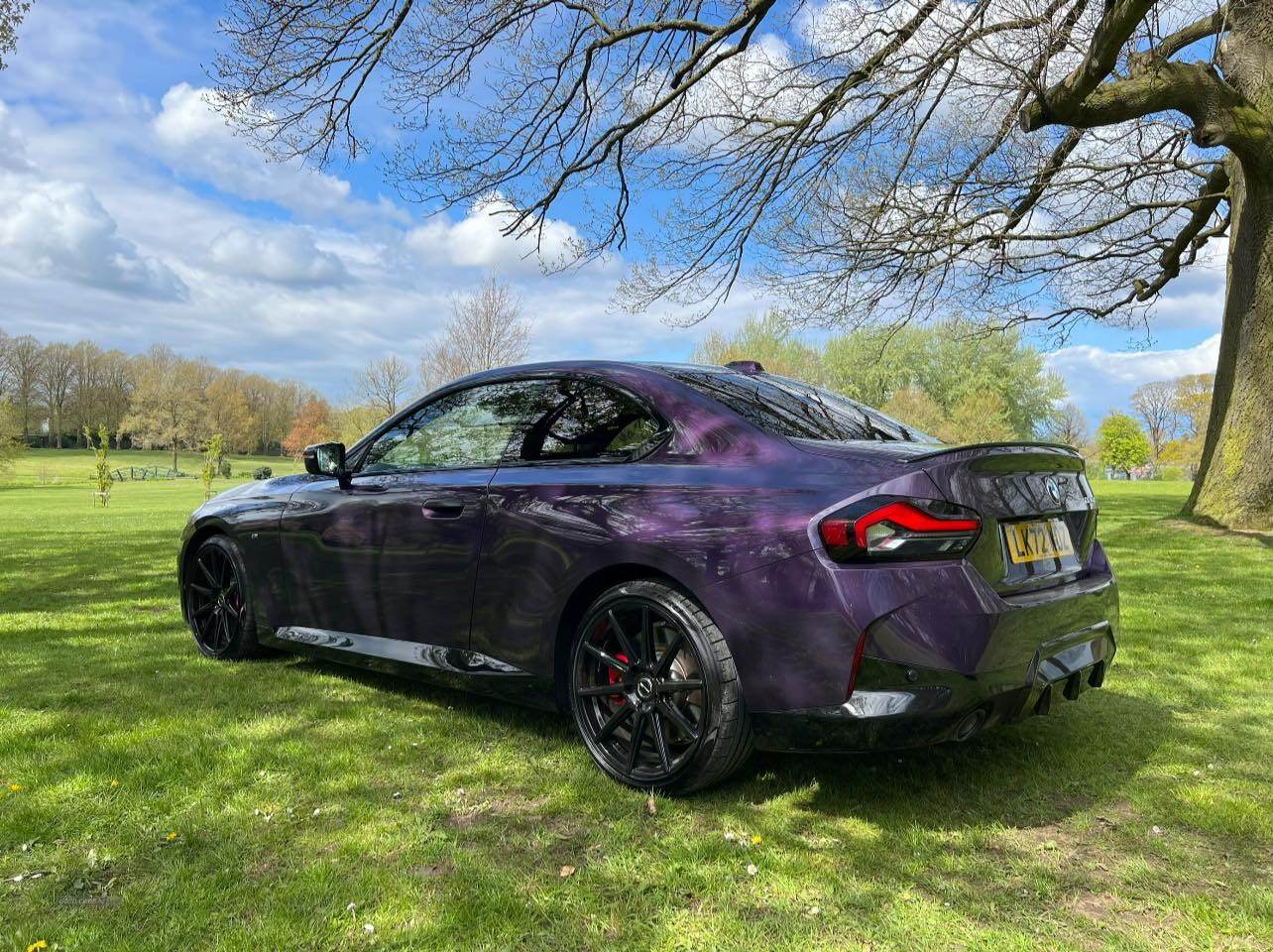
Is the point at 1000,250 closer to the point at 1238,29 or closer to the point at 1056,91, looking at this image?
the point at 1238,29

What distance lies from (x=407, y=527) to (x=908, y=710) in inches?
85.9

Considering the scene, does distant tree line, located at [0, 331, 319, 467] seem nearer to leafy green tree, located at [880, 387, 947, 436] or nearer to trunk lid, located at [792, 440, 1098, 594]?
leafy green tree, located at [880, 387, 947, 436]

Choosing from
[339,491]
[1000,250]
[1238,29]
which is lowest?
[339,491]

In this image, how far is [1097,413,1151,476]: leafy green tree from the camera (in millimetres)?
67875

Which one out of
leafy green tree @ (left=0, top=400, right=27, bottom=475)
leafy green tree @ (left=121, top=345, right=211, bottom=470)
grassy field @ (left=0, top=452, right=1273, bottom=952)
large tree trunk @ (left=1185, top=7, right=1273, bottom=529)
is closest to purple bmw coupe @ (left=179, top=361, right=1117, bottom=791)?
grassy field @ (left=0, top=452, right=1273, bottom=952)

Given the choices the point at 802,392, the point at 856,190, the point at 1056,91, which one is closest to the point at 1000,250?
the point at 856,190

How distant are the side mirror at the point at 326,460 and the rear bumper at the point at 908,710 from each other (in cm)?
249

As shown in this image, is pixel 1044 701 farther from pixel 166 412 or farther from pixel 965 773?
pixel 166 412

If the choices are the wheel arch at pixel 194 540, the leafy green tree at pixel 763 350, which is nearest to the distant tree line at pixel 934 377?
the leafy green tree at pixel 763 350

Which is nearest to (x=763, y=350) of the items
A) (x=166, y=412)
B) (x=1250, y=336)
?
(x=1250, y=336)

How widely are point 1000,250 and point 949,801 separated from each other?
40.2 ft

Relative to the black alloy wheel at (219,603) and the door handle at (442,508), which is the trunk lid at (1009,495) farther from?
the black alloy wheel at (219,603)

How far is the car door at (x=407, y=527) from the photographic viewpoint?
135 inches

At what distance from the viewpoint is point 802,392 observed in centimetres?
354
